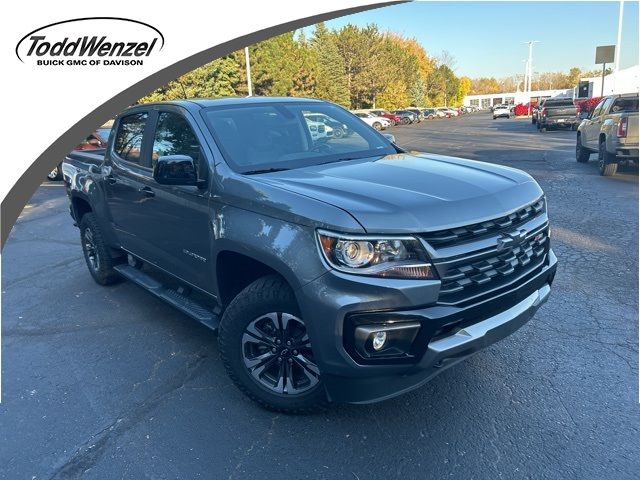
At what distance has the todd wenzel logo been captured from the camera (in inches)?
473

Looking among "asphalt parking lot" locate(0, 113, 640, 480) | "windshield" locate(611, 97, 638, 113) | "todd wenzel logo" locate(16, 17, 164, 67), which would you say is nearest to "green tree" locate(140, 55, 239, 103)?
"todd wenzel logo" locate(16, 17, 164, 67)

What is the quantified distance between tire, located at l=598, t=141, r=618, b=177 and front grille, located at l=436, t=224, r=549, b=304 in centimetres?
952

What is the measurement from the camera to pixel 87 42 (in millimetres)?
13391

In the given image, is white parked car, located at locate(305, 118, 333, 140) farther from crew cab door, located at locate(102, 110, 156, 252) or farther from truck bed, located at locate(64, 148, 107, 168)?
truck bed, located at locate(64, 148, 107, 168)

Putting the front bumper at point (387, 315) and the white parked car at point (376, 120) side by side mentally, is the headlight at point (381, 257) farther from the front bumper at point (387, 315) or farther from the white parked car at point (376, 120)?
the white parked car at point (376, 120)

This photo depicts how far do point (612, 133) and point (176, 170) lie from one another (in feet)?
33.9

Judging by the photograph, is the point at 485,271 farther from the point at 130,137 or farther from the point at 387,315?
the point at 130,137

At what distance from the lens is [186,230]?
359 cm

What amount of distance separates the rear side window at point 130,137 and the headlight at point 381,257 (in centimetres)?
261

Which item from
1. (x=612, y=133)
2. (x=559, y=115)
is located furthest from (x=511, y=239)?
(x=559, y=115)

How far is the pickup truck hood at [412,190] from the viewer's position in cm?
247

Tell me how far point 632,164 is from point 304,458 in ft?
41.8

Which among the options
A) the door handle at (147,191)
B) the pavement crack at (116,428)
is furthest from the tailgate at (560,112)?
the pavement crack at (116,428)

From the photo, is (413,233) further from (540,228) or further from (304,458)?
(304,458)
